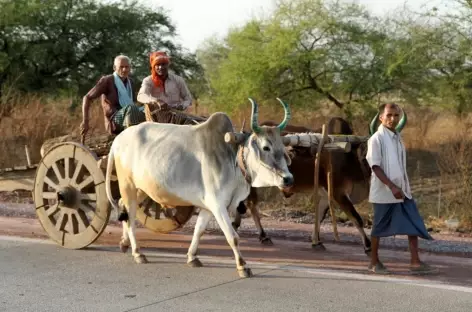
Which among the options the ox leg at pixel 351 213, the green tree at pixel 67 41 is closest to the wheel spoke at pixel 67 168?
the ox leg at pixel 351 213

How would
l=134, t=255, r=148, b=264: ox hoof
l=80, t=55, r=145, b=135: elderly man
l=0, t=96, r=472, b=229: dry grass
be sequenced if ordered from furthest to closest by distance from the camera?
l=0, t=96, r=472, b=229: dry grass
l=80, t=55, r=145, b=135: elderly man
l=134, t=255, r=148, b=264: ox hoof

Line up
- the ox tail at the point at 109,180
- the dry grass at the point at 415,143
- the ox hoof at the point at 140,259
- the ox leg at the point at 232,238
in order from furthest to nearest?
the dry grass at the point at 415,143 < the ox tail at the point at 109,180 < the ox hoof at the point at 140,259 < the ox leg at the point at 232,238

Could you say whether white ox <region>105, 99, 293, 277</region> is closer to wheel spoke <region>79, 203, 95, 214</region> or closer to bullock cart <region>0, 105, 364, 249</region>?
bullock cart <region>0, 105, 364, 249</region>

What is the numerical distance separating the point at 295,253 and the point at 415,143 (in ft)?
49.0

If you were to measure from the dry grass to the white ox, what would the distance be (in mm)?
2380

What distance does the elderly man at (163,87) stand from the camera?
8.19m

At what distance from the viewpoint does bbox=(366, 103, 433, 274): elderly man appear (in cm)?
666

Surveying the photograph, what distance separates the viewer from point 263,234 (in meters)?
8.71

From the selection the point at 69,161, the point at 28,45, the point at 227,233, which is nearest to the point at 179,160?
the point at 227,233

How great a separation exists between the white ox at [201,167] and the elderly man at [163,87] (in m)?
A: 0.79

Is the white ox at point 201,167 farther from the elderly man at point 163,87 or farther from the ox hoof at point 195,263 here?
the elderly man at point 163,87

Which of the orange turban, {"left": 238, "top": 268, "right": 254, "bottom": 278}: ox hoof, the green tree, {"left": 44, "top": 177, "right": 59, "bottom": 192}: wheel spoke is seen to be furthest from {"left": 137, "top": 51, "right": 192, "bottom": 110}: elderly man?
the green tree

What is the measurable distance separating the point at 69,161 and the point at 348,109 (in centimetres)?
1533

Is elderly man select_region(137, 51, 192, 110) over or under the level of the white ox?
over
